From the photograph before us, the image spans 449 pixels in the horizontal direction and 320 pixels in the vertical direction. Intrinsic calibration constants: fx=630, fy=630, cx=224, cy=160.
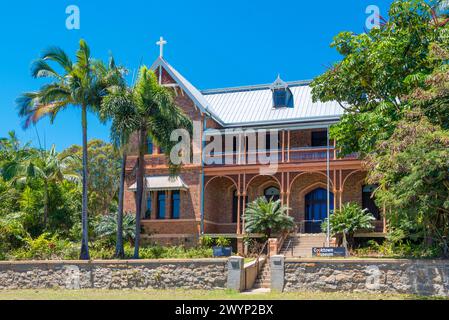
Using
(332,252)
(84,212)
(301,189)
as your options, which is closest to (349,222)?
(301,189)

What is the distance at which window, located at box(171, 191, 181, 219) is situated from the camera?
1334 inches

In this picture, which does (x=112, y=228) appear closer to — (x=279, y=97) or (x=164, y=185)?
(x=164, y=185)

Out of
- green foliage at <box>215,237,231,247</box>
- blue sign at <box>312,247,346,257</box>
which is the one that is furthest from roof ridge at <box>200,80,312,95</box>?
blue sign at <box>312,247,346,257</box>

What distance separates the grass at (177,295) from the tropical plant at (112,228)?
9580 mm

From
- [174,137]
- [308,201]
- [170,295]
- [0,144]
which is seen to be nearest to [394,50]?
[174,137]

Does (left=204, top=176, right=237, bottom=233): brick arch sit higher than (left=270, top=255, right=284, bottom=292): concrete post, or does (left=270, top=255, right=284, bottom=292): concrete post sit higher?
(left=204, top=176, right=237, bottom=233): brick arch

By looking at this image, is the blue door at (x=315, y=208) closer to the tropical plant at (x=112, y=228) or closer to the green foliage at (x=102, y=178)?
the tropical plant at (x=112, y=228)

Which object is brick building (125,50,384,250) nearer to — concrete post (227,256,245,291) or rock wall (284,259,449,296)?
rock wall (284,259,449,296)

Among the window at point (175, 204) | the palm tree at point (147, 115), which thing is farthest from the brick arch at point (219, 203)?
the palm tree at point (147, 115)

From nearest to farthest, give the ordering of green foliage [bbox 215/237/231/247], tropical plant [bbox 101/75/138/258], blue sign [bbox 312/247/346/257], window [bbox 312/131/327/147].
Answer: blue sign [bbox 312/247/346/257], tropical plant [bbox 101/75/138/258], green foliage [bbox 215/237/231/247], window [bbox 312/131/327/147]

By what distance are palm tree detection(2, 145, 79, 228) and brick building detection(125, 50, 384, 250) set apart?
3515 mm

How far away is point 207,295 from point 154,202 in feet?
53.4

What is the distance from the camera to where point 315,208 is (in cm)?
3403

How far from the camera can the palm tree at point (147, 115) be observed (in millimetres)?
24578
